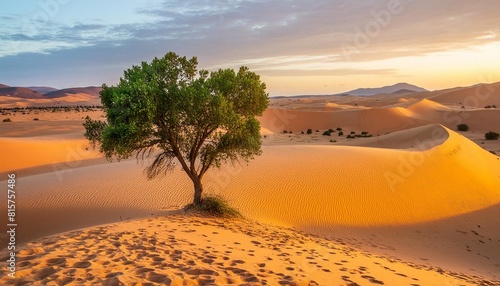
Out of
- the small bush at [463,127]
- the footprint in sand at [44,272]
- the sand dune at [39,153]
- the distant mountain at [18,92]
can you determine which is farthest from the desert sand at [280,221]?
the distant mountain at [18,92]

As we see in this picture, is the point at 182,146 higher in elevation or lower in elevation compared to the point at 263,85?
lower

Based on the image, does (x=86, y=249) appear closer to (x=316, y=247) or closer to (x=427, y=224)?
(x=316, y=247)

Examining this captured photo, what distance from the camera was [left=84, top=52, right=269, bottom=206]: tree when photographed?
9422 mm

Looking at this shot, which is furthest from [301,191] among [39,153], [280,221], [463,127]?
[463,127]

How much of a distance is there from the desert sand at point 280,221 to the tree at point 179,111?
2218 mm

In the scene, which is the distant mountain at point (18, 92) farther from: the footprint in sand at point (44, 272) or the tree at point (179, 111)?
the footprint in sand at point (44, 272)

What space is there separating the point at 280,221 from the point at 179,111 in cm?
537

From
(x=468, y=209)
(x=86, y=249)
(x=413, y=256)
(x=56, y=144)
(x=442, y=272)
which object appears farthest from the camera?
(x=56, y=144)

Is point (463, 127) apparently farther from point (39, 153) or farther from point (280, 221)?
point (39, 153)

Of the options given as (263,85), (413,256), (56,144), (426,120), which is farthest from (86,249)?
(426,120)

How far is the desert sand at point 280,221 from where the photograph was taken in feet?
21.9

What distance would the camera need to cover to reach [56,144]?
1164 inches

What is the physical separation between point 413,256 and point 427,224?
140 inches

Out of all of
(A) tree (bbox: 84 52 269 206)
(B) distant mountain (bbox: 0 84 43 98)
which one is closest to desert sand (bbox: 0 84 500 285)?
(A) tree (bbox: 84 52 269 206)
